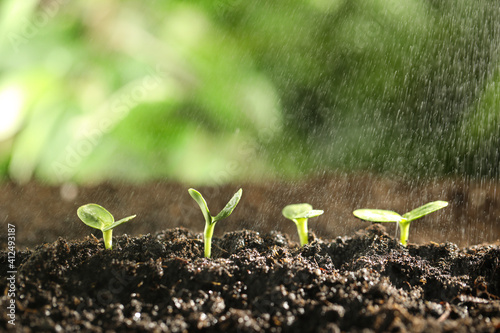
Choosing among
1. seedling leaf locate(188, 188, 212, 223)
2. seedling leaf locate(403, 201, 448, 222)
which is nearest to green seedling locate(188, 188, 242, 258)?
seedling leaf locate(188, 188, 212, 223)

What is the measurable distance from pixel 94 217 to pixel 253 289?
1.21 feet

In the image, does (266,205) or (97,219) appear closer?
(97,219)

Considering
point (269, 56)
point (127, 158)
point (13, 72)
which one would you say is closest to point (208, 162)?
point (127, 158)

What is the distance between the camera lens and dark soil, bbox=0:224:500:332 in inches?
24.2

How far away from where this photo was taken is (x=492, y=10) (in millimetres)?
2326

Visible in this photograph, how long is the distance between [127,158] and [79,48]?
0.63 meters

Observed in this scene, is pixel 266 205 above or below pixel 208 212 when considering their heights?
above

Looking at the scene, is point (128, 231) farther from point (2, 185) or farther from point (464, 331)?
point (464, 331)

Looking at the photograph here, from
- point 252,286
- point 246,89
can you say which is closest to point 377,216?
point 252,286

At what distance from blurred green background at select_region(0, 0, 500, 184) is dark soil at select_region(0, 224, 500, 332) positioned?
3.80 ft

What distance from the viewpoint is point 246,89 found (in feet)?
7.79

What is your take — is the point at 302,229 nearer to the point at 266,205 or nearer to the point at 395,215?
the point at 395,215

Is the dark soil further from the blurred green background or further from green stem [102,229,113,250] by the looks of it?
the blurred green background

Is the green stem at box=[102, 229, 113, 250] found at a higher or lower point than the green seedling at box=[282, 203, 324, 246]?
lower
